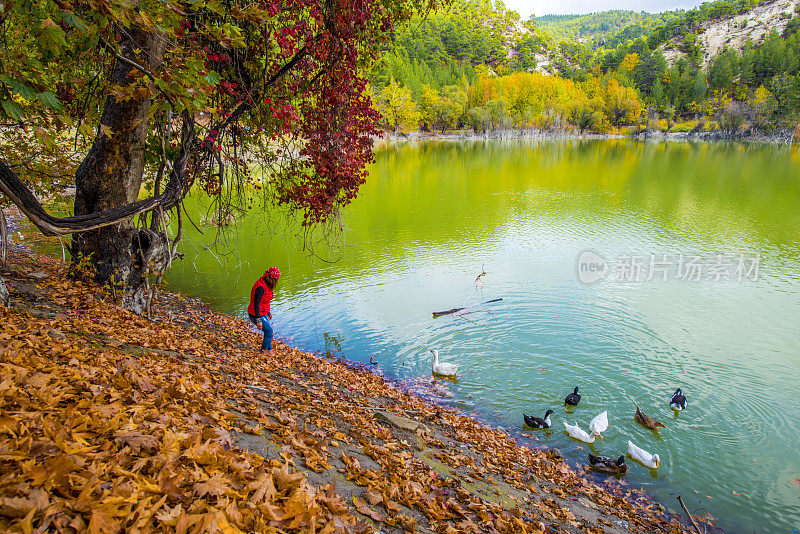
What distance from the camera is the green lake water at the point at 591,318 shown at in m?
8.11

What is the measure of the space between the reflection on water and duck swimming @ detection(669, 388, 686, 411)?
19 centimetres

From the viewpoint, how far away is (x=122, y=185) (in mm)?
7332

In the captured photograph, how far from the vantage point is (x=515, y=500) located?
5473mm

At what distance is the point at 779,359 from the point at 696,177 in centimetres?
3992

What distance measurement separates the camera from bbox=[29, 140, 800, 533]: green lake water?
811 cm

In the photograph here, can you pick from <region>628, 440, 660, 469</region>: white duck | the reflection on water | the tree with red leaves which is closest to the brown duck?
the reflection on water

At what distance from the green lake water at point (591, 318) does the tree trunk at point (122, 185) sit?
3.01 meters

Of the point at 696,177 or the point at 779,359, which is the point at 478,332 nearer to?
the point at 779,359

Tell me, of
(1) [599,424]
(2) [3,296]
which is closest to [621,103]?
(1) [599,424]

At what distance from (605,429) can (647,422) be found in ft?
3.11

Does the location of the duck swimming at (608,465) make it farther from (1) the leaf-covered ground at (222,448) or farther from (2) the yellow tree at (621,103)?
(2) the yellow tree at (621,103)

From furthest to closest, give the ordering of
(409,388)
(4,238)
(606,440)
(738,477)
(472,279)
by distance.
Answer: (472,279) → (409,388) → (606,440) → (738,477) → (4,238)

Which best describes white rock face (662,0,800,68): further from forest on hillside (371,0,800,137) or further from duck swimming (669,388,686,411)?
duck swimming (669,388,686,411)

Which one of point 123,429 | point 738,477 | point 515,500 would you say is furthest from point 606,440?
point 123,429
